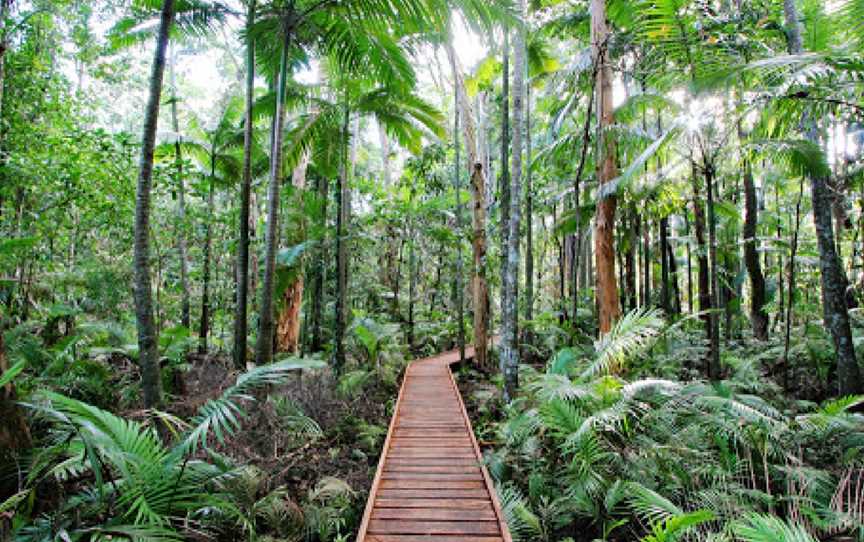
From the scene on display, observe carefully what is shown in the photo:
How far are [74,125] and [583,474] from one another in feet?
29.8

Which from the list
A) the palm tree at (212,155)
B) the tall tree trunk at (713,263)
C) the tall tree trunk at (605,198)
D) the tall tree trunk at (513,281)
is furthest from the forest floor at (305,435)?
the tall tree trunk at (713,263)

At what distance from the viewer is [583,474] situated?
170 inches

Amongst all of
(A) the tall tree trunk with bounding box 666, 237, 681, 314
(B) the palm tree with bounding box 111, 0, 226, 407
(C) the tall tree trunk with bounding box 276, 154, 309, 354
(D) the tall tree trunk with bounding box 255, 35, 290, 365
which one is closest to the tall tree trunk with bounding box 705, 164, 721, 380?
(A) the tall tree trunk with bounding box 666, 237, 681, 314

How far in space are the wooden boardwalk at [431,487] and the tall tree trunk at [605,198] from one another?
3238 mm

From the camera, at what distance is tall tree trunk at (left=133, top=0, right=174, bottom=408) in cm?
418

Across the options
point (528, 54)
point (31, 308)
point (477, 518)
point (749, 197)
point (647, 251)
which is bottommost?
point (477, 518)

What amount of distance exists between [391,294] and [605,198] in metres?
6.31

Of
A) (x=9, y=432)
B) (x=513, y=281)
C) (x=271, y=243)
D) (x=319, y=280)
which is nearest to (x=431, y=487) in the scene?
(x=9, y=432)

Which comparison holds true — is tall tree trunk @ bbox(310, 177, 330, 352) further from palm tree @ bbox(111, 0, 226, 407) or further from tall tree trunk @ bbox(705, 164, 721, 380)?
tall tree trunk @ bbox(705, 164, 721, 380)

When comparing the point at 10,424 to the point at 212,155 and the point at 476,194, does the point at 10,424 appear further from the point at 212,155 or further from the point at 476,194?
the point at 476,194

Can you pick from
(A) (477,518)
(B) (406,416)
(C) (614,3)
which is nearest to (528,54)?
(C) (614,3)

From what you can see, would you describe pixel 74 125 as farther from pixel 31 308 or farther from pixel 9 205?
pixel 31 308

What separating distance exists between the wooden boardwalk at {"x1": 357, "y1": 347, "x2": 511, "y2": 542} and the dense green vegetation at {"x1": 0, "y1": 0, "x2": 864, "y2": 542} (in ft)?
1.18

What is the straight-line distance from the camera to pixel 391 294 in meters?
12.3
